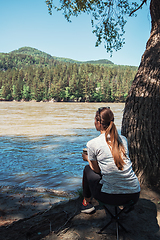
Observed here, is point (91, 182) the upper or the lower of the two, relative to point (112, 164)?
lower

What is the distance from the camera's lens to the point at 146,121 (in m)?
3.76

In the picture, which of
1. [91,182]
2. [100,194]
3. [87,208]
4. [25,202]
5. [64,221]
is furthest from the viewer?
[25,202]

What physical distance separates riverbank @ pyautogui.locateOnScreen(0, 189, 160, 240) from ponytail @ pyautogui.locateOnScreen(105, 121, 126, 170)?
97 centimetres

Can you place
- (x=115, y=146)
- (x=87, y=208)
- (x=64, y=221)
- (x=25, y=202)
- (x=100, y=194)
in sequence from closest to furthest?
(x=115, y=146) < (x=100, y=194) < (x=64, y=221) < (x=87, y=208) < (x=25, y=202)

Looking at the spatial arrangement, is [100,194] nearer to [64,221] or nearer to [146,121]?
[64,221]

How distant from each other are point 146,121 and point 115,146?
5.03ft

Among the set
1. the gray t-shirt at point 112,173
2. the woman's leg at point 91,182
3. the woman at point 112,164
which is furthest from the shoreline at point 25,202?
the gray t-shirt at point 112,173

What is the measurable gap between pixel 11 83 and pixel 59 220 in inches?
4481

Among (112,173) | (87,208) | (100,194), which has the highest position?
(112,173)

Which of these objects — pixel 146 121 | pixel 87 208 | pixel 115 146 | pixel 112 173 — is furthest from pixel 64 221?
pixel 146 121

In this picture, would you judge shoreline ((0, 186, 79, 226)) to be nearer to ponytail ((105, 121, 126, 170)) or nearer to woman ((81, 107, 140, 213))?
woman ((81, 107, 140, 213))

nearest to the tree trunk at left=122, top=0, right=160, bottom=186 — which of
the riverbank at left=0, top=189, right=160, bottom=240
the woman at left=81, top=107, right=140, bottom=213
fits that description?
the riverbank at left=0, top=189, right=160, bottom=240

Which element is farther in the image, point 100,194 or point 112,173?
point 100,194

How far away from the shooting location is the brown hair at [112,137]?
245cm
